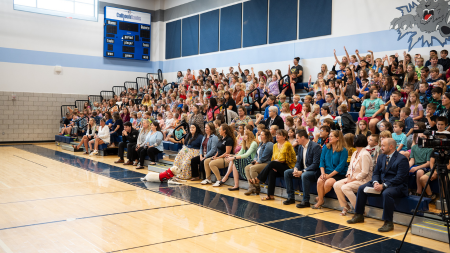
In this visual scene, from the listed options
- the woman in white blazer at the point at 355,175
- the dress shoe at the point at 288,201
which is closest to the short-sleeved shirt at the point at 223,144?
the dress shoe at the point at 288,201

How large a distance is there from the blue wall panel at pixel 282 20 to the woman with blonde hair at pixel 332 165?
789 cm

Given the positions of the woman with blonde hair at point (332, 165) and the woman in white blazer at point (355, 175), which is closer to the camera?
the woman in white blazer at point (355, 175)

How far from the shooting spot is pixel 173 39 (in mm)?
18750

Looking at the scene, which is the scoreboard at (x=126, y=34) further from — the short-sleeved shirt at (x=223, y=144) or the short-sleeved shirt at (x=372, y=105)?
the short-sleeved shirt at (x=372, y=105)

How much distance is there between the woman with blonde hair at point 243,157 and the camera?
7164 mm

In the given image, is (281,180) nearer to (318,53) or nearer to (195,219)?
(195,219)

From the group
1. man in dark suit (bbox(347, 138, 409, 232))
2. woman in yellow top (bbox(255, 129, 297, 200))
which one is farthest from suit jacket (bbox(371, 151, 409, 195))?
woman in yellow top (bbox(255, 129, 297, 200))

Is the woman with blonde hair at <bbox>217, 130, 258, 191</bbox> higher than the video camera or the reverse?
the reverse

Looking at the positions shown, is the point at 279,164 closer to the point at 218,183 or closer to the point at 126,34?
the point at 218,183

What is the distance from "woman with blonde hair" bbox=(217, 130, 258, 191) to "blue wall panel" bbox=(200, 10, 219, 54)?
9499mm

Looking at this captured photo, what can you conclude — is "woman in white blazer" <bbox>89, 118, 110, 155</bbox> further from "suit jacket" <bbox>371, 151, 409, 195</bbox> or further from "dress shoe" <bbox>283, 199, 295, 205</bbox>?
"suit jacket" <bbox>371, 151, 409, 195</bbox>

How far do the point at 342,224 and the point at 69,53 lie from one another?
15.9 metres

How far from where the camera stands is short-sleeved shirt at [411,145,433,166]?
217 inches

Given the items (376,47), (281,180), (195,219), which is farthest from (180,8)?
(195,219)
